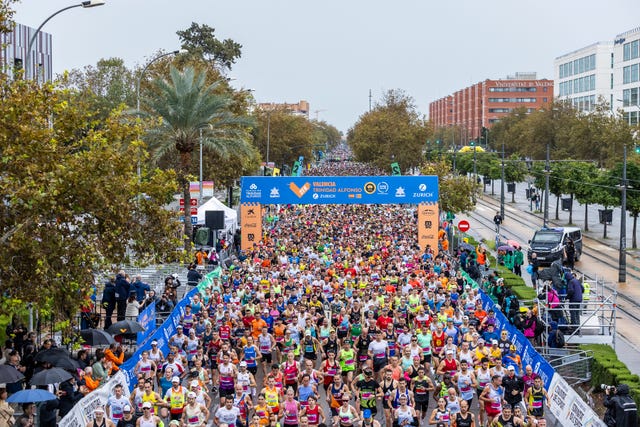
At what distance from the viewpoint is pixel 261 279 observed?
85.6 ft

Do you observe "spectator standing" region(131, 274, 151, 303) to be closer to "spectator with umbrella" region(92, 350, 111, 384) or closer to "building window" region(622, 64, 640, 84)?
"spectator with umbrella" region(92, 350, 111, 384)

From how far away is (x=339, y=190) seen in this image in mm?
39062

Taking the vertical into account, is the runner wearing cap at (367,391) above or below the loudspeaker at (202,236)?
below

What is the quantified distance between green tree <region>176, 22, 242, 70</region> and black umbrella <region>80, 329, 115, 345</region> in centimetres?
6209

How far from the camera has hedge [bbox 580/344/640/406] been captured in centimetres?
1678

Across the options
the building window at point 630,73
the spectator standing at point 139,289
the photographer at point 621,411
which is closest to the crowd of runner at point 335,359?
the photographer at point 621,411

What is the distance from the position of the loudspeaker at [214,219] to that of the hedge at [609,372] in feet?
63.7

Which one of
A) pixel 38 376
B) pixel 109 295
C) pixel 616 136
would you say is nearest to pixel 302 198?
pixel 109 295

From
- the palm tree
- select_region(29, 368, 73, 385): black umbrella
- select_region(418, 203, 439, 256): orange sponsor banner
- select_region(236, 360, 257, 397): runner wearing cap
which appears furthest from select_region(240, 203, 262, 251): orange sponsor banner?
select_region(29, 368, 73, 385): black umbrella

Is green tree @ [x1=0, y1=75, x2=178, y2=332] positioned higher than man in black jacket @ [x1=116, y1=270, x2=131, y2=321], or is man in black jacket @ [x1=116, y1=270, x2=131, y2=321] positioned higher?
green tree @ [x1=0, y1=75, x2=178, y2=332]

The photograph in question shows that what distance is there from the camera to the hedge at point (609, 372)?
55.1 ft

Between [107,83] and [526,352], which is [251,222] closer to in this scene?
[526,352]

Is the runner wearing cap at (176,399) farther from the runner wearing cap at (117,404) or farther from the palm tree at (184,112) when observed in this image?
the palm tree at (184,112)

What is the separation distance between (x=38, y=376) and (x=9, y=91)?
4918 millimetres
